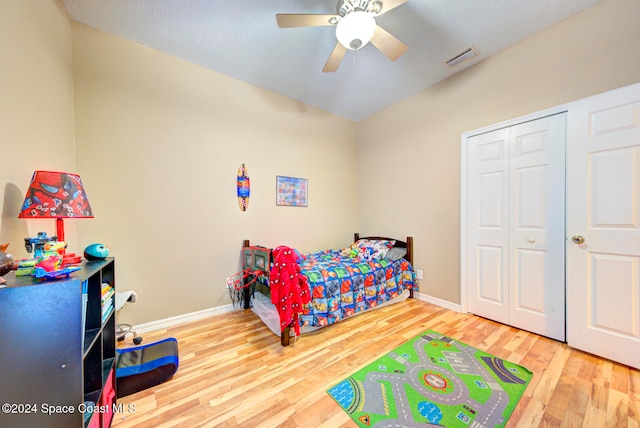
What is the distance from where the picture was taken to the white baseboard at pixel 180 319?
2.19 meters

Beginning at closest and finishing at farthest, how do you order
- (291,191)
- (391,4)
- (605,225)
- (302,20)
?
(391,4)
(302,20)
(605,225)
(291,191)

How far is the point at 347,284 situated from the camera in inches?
94.2

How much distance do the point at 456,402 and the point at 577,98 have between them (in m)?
2.60

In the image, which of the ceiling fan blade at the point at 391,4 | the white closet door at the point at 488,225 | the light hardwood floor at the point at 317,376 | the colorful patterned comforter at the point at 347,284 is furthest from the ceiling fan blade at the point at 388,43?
the light hardwood floor at the point at 317,376

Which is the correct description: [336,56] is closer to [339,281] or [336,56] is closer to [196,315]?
[339,281]

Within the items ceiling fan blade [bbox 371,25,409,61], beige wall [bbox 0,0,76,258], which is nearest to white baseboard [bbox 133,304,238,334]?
beige wall [bbox 0,0,76,258]

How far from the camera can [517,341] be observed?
203cm

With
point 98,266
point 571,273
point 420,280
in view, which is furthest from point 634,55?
point 98,266

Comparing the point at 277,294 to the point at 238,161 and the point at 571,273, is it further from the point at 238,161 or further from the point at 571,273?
the point at 571,273

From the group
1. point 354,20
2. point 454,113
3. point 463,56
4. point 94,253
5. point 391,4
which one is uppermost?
point 463,56

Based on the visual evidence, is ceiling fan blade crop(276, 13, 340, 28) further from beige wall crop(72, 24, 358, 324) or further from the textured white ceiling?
beige wall crop(72, 24, 358, 324)

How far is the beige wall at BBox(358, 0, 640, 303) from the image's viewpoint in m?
1.79

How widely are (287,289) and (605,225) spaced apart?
2.60m

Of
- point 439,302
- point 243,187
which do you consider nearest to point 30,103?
point 243,187
